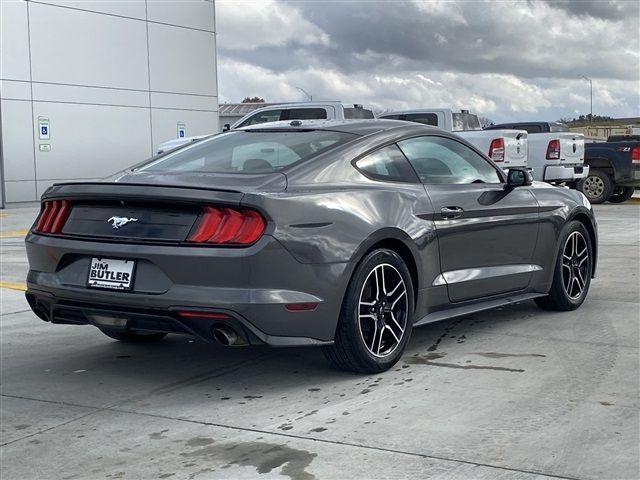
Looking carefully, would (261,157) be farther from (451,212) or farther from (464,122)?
(464,122)

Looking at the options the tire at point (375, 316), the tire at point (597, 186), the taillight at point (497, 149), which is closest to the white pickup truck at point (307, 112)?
the taillight at point (497, 149)

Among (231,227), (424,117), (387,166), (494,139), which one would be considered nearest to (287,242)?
(231,227)

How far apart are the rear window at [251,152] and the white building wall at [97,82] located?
2046cm

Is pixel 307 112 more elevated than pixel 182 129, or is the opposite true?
pixel 182 129

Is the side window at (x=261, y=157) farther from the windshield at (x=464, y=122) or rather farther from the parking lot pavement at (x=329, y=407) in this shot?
the windshield at (x=464, y=122)

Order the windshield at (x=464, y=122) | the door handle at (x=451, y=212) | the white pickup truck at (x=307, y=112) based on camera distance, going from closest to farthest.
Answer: the door handle at (x=451, y=212), the white pickup truck at (x=307, y=112), the windshield at (x=464, y=122)

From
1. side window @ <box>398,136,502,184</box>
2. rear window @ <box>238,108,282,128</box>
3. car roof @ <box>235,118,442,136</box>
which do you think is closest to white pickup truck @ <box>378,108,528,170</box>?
rear window @ <box>238,108,282,128</box>

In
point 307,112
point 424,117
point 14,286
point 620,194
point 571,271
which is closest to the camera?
point 571,271

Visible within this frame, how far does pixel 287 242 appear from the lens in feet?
15.5

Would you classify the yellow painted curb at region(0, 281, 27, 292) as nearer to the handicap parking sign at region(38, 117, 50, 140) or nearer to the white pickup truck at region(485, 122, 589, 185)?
the white pickup truck at region(485, 122, 589, 185)

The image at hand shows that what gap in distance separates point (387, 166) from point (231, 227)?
139 cm

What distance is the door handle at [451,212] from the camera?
19.0ft

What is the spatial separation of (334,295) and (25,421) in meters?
1.76

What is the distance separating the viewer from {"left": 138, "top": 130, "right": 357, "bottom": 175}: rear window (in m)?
5.33
